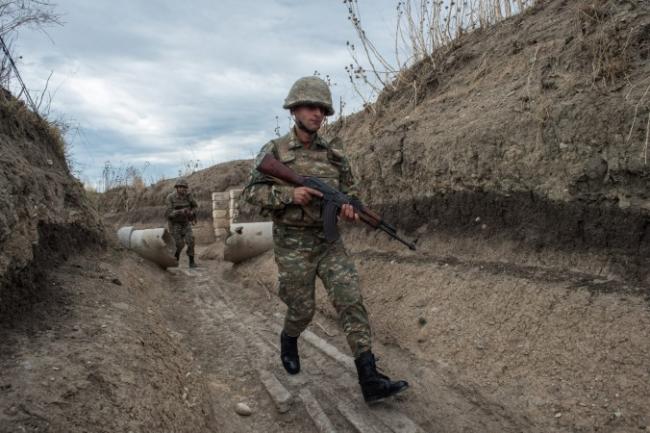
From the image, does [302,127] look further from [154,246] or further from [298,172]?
[154,246]

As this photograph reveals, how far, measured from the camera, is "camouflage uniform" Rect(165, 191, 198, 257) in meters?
10.0

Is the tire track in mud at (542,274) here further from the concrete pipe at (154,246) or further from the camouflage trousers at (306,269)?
the concrete pipe at (154,246)

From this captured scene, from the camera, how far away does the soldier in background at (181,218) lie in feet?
32.9

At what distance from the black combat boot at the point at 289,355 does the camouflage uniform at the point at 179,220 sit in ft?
23.4

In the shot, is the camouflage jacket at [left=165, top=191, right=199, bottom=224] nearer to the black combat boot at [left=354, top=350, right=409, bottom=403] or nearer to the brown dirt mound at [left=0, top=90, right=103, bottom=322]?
the brown dirt mound at [left=0, top=90, right=103, bottom=322]

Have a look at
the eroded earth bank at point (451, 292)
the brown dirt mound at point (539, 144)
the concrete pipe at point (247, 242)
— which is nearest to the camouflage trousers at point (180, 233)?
the concrete pipe at point (247, 242)

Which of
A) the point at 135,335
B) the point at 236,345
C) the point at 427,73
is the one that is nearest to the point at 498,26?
the point at 427,73

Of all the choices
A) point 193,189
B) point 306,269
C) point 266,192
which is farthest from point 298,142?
point 193,189

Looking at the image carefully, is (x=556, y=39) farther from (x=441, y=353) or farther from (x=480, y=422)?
(x=480, y=422)

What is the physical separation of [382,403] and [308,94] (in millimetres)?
2176

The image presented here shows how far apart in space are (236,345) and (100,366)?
1.88 m

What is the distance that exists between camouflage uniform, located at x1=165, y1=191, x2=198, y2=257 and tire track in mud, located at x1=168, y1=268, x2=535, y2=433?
608 cm

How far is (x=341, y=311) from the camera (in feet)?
9.88

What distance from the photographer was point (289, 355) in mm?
3420
